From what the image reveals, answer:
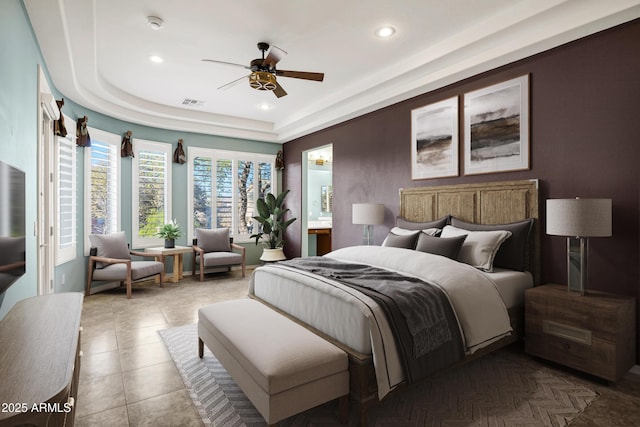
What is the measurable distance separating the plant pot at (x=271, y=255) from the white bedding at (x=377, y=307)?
3477 millimetres

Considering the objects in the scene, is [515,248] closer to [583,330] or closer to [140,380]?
[583,330]

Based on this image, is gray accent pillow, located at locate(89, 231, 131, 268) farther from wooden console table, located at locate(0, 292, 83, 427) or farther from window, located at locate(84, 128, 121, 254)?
wooden console table, located at locate(0, 292, 83, 427)

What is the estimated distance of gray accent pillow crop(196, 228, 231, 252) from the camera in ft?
20.2

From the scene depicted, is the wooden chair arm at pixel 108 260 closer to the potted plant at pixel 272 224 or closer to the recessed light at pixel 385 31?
the potted plant at pixel 272 224

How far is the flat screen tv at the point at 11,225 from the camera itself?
5.50ft

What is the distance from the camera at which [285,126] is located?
21.5ft

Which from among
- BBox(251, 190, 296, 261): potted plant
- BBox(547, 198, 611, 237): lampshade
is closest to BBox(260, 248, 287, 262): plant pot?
BBox(251, 190, 296, 261): potted plant

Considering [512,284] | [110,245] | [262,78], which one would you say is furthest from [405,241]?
[110,245]

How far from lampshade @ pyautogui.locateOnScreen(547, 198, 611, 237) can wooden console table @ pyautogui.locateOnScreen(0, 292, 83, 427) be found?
3.14 meters

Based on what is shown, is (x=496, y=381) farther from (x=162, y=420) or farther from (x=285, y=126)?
(x=285, y=126)

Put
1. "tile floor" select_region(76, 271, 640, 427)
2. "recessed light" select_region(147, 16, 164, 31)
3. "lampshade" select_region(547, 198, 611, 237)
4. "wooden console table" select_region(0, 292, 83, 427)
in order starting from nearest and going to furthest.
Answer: "wooden console table" select_region(0, 292, 83, 427) < "tile floor" select_region(76, 271, 640, 427) < "lampshade" select_region(547, 198, 611, 237) < "recessed light" select_region(147, 16, 164, 31)

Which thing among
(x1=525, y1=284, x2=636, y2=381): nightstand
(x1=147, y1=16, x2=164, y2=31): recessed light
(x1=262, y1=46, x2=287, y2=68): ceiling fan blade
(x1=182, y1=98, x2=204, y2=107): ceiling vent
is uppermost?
(x1=182, y1=98, x2=204, y2=107): ceiling vent

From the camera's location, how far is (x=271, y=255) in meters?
6.77

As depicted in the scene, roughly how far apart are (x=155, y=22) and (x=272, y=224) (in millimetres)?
4215
